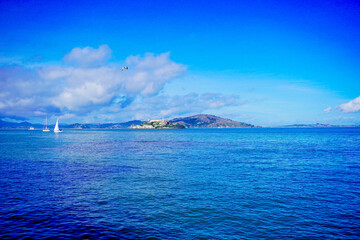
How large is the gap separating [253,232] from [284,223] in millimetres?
3709

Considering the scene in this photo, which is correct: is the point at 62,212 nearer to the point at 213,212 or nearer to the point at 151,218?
the point at 151,218

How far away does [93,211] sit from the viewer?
23594mm

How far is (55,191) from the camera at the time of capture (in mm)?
30750

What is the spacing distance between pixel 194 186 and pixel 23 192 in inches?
868

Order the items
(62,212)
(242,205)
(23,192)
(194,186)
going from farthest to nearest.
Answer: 1. (194,186)
2. (23,192)
3. (242,205)
4. (62,212)

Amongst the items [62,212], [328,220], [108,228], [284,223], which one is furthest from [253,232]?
[62,212]

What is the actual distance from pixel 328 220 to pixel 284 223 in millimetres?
4427

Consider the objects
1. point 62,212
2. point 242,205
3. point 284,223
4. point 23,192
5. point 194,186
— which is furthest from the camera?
point 194,186

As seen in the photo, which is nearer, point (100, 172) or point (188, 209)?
point (188, 209)

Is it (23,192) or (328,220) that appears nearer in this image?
(328,220)

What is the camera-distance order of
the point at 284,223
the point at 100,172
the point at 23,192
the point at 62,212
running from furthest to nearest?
the point at 100,172 < the point at 23,192 < the point at 62,212 < the point at 284,223

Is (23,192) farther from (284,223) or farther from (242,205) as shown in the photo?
(284,223)

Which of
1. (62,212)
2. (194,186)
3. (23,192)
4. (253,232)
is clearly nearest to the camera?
(253,232)

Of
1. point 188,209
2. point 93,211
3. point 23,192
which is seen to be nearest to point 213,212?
point 188,209
